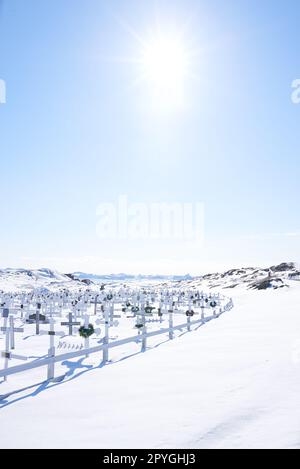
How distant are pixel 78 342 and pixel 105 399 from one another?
10153 mm

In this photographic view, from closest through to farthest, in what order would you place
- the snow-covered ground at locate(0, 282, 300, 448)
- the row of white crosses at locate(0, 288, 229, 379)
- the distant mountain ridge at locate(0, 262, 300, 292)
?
the snow-covered ground at locate(0, 282, 300, 448) < the row of white crosses at locate(0, 288, 229, 379) < the distant mountain ridge at locate(0, 262, 300, 292)

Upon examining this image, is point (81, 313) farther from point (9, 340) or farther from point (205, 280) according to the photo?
point (205, 280)

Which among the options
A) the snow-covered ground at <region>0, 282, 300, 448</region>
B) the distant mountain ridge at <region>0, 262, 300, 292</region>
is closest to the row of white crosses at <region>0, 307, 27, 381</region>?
the snow-covered ground at <region>0, 282, 300, 448</region>

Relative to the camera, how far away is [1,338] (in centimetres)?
1883

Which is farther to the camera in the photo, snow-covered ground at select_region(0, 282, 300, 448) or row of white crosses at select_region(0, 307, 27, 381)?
row of white crosses at select_region(0, 307, 27, 381)

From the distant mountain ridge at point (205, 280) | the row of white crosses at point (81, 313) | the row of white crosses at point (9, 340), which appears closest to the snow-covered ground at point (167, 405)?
the row of white crosses at point (9, 340)

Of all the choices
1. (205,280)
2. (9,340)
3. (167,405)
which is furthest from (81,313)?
(205,280)

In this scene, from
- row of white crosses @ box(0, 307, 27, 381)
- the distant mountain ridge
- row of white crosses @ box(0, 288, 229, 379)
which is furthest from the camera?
the distant mountain ridge

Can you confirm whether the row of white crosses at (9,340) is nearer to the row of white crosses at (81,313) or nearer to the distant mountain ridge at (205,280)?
the row of white crosses at (81,313)

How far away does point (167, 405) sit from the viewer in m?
6.70

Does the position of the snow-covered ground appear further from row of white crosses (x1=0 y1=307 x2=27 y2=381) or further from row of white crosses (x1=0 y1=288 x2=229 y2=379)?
row of white crosses (x1=0 y1=288 x2=229 y2=379)

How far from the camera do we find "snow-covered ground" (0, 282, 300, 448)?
17.0ft

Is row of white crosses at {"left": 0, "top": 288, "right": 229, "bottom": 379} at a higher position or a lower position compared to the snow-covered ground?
lower
